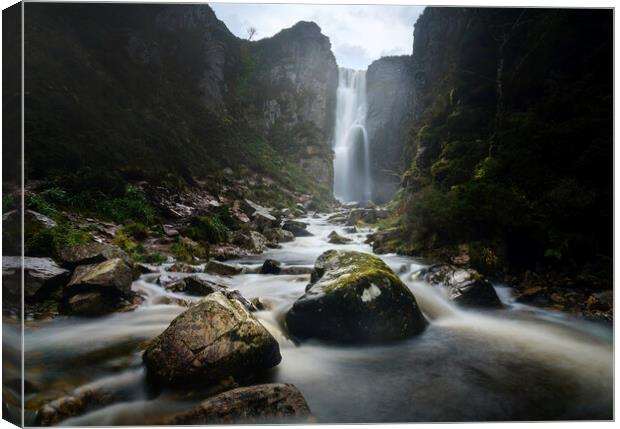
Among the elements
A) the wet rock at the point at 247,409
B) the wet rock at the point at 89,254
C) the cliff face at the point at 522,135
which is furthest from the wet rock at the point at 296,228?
the wet rock at the point at 247,409

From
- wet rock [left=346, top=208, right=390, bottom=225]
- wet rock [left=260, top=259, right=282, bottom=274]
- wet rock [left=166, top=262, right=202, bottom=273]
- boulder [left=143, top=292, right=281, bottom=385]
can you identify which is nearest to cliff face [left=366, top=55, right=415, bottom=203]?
wet rock [left=346, top=208, right=390, bottom=225]

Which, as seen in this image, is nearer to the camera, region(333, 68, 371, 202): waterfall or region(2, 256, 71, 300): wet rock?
region(2, 256, 71, 300): wet rock

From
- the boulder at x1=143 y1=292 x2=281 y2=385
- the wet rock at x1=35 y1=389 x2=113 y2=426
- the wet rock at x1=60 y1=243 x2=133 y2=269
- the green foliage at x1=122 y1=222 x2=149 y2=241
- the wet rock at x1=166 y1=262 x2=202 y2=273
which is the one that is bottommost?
the wet rock at x1=35 y1=389 x2=113 y2=426

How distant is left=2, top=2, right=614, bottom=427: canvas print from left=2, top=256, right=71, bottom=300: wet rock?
0.06 feet

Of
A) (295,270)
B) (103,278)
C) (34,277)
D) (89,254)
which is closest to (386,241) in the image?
(295,270)

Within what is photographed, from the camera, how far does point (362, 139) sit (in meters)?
8.45

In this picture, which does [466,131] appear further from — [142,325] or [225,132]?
[142,325]

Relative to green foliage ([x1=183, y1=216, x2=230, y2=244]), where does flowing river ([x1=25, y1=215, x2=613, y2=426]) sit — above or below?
below

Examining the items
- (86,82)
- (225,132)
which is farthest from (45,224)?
(225,132)

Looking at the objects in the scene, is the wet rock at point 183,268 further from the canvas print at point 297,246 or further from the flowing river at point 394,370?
the flowing river at point 394,370

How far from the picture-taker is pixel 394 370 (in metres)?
2.60

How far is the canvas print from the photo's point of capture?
2.30m

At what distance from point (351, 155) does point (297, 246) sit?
5420 millimetres

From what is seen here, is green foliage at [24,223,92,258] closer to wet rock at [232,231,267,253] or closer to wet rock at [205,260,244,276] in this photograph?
wet rock at [205,260,244,276]
